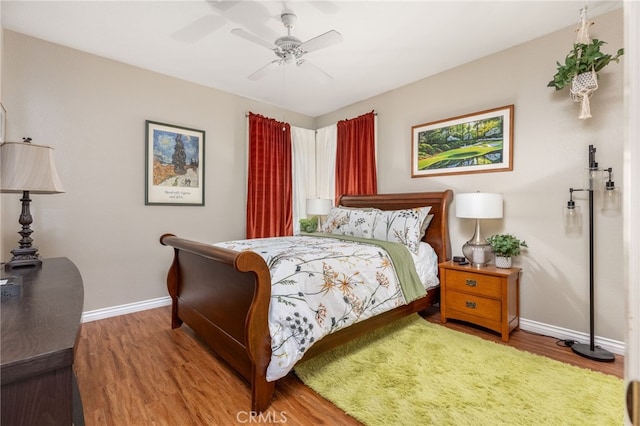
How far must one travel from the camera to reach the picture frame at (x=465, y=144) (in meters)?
2.86

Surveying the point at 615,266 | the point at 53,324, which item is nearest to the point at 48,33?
the point at 53,324

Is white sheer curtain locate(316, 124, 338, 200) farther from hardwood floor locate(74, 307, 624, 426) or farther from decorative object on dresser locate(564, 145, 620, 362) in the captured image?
decorative object on dresser locate(564, 145, 620, 362)

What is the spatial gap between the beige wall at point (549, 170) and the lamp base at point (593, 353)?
172 mm

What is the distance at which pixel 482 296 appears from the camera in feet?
8.54

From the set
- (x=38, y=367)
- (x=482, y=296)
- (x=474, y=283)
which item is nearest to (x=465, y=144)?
(x=474, y=283)

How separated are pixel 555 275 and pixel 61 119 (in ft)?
15.8

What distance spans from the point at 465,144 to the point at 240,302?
2.78 m

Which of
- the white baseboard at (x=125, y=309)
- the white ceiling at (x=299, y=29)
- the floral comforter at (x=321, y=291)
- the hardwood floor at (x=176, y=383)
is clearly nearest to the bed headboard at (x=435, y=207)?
the floral comforter at (x=321, y=291)

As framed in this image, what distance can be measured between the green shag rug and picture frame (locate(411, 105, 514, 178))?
5.69ft

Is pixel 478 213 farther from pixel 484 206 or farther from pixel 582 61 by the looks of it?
pixel 582 61

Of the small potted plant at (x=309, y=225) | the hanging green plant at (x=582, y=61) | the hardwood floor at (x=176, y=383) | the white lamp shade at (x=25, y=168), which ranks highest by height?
the hanging green plant at (x=582, y=61)

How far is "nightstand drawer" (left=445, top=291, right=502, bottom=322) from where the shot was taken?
99.3 inches

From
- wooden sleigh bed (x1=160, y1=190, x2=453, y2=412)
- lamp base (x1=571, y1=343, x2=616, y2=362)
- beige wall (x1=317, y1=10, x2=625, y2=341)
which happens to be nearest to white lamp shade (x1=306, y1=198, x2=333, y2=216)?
wooden sleigh bed (x1=160, y1=190, x2=453, y2=412)

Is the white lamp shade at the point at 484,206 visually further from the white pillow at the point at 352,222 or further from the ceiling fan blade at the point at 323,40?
the ceiling fan blade at the point at 323,40
